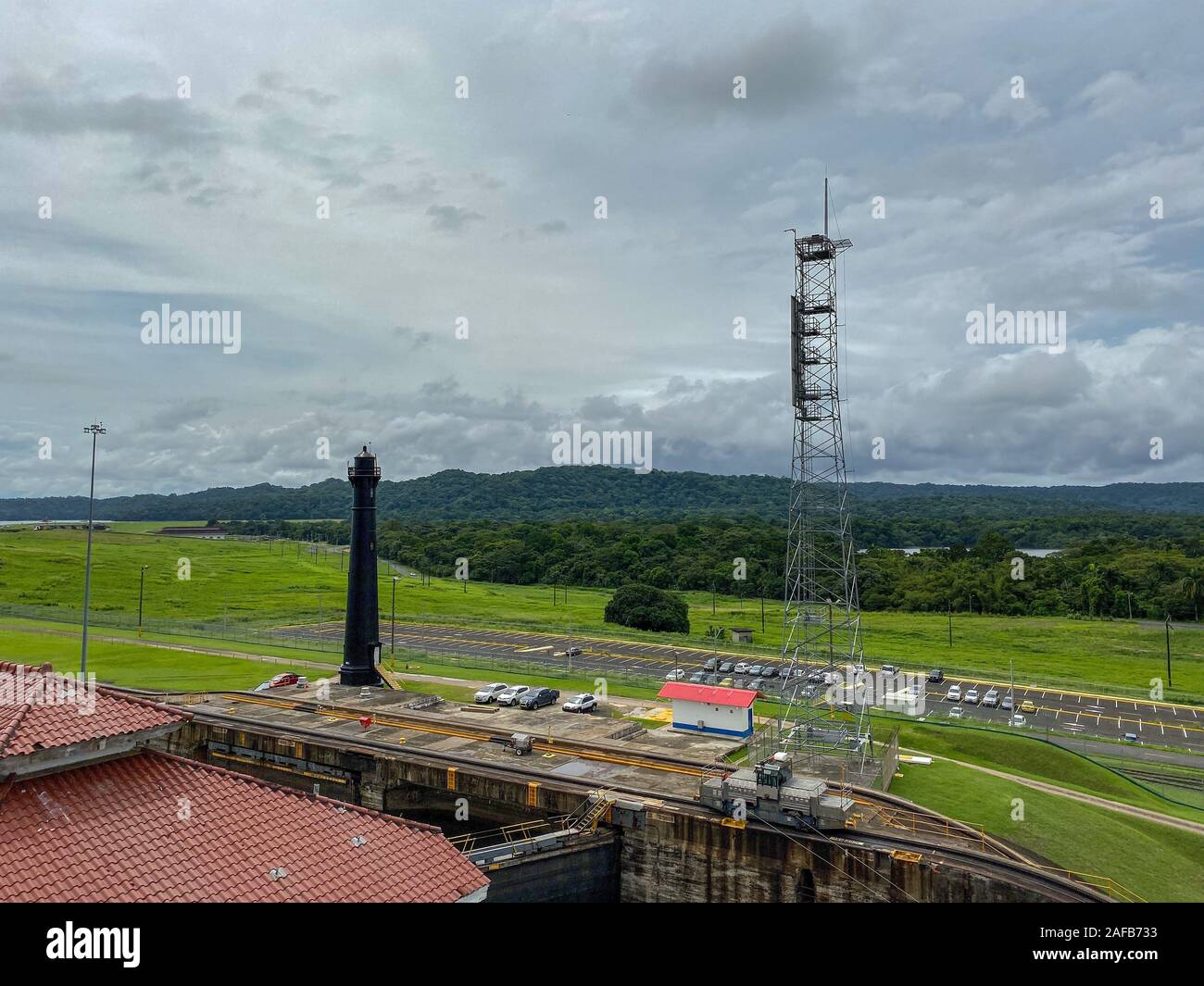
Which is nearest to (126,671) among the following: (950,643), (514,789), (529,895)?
(514,789)

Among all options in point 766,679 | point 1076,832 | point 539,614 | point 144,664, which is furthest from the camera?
point 539,614

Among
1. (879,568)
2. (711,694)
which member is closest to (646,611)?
(879,568)

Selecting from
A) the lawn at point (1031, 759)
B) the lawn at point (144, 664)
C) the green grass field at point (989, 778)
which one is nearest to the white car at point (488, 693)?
the green grass field at point (989, 778)

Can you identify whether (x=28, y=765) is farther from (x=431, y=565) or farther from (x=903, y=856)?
(x=431, y=565)

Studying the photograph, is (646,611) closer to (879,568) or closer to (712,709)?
(879,568)

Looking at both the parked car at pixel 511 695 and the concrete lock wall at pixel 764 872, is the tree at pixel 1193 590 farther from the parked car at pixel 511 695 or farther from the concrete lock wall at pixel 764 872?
the concrete lock wall at pixel 764 872

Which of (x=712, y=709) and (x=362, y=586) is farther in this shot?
(x=362, y=586)

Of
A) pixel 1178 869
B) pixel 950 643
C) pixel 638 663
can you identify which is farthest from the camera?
pixel 950 643
